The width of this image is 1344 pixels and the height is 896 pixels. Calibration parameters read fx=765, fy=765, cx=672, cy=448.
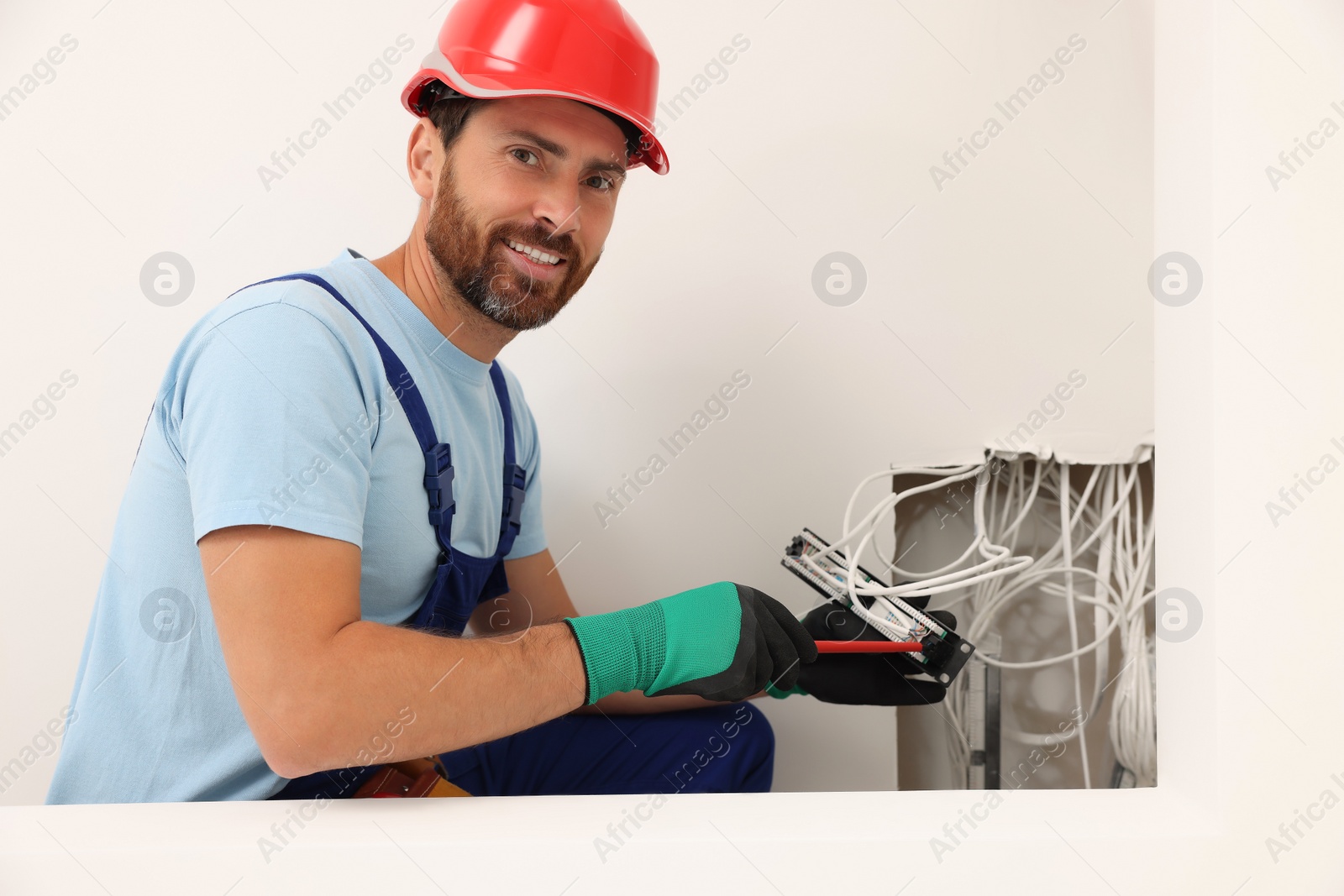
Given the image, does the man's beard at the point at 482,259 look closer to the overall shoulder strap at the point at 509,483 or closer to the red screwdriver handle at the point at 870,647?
the overall shoulder strap at the point at 509,483

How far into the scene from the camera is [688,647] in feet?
2.64

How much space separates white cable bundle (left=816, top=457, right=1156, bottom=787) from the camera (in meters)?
1.21

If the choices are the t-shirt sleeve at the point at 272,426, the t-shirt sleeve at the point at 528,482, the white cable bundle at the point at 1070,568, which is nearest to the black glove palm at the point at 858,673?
the white cable bundle at the point at 1070,568

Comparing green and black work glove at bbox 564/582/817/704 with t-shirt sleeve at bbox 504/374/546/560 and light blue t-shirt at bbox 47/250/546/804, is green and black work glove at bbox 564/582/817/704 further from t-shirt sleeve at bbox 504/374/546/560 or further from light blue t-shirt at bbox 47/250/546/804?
t-shirt sleeve at bbox 504/374/546/560

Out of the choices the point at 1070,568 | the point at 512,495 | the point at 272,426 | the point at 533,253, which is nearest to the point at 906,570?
the point at 1070,568

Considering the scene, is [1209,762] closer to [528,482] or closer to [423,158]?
[528,482]

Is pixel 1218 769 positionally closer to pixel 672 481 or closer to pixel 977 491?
pixel 977 491

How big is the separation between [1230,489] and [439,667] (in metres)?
0.64

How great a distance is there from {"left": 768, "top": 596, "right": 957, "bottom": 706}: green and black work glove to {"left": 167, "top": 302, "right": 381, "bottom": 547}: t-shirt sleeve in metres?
0.67

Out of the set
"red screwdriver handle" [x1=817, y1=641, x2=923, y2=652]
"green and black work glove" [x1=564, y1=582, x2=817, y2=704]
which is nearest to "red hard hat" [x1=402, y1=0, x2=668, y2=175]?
"green and black work glove" [x1=564, y1=582, x2=817, y2=704]

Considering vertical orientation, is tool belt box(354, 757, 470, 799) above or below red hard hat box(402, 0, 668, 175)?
below

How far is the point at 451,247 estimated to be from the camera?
95 centimetres

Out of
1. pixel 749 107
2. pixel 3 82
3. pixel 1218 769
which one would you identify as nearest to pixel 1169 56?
pixel 1218 769

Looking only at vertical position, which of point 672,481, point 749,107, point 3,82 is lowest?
point 3,82
